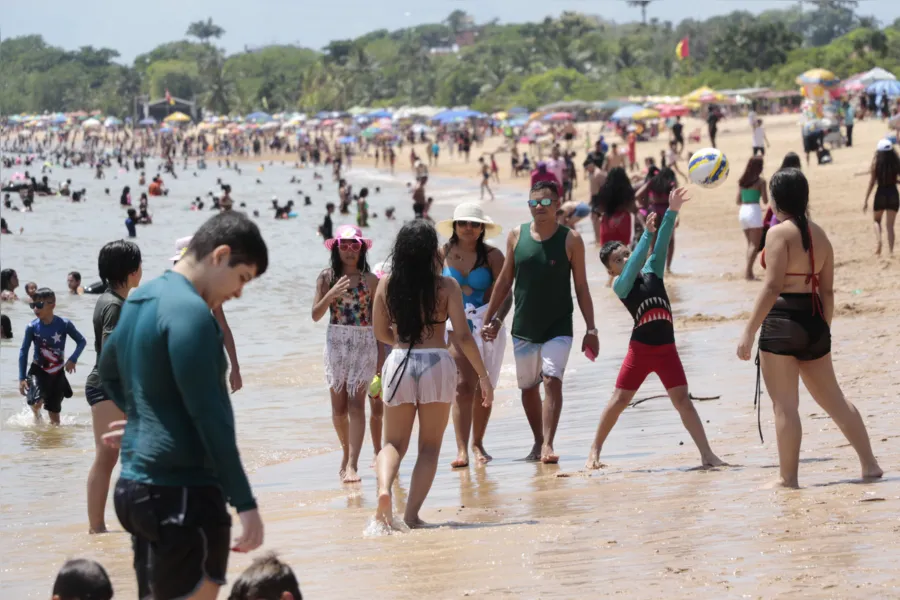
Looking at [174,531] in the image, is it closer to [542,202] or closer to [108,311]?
A: [108,311]

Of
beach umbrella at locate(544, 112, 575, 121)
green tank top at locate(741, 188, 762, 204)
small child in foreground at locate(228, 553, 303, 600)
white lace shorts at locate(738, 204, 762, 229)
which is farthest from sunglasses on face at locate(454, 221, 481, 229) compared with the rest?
beach umbrella at locate(544, 112, 575, 121)

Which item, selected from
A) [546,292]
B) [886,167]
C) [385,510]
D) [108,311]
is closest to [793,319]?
[546,292]

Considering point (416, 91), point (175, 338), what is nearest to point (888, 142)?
point (175, 338)

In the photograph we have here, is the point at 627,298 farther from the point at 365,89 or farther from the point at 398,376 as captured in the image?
the point at 365,89

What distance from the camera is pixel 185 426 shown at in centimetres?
361

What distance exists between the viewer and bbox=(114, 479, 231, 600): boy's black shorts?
357cm

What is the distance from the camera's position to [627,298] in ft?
24.1

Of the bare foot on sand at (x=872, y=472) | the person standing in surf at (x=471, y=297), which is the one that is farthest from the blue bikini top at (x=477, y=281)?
the bare foot on sand at (x=872, y=472)

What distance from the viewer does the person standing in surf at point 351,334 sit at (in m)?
7.70

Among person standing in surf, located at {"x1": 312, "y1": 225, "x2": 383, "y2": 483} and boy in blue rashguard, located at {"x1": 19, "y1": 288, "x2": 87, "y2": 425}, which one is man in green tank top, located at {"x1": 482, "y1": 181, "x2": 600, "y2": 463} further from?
boy in blue rashguard, located at {"x1": 19, "y1": 288, "x2": 87, "y2": 425}

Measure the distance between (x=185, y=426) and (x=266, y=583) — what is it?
0.50m

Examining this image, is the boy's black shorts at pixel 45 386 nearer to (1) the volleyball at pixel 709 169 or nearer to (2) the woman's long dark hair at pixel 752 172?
(1) the volleyball at pixel 709 169

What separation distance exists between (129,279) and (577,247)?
106 inches

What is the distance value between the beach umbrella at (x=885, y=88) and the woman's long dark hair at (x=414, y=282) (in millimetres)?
47414
